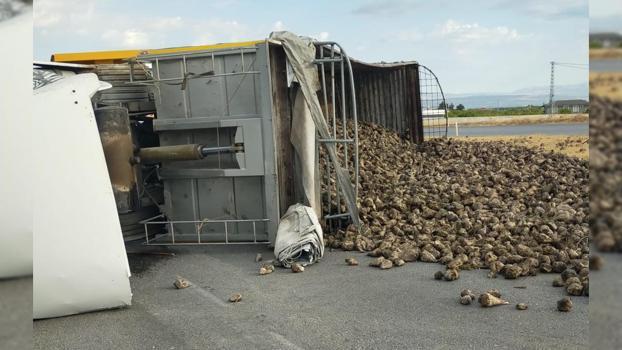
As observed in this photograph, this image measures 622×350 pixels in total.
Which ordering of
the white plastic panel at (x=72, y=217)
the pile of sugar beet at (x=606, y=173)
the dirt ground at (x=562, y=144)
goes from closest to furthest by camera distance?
1. the pile of sugar beet at (x=606, y=173)
2. the white plastic panel at (x=72, y=217)
3. the dirt ground at (x=562, y=144)

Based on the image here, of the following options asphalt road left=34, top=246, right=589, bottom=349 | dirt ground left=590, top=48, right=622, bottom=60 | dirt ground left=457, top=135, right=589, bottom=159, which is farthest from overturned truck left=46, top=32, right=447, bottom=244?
dirt ground left=457, top=135, right=589, bottom=159

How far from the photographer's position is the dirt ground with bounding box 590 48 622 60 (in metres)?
1.19

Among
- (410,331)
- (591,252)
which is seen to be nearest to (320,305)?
(410,331)

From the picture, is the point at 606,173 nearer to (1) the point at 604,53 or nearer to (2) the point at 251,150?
(1) the point at 604,53

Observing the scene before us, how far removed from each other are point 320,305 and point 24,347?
93.8 inches

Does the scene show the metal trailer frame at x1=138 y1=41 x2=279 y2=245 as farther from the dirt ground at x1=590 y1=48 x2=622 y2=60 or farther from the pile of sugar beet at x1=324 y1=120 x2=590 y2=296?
the dirt ground at x1=590 y1=48 x2=622 y2=60

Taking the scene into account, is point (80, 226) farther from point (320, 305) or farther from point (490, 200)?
point (490, 200)

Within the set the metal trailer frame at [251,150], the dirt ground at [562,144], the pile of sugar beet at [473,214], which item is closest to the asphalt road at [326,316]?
the pile of sugar beet at [473,214]

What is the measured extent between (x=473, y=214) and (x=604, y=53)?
536cm

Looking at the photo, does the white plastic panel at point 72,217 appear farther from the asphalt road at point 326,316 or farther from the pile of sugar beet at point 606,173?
the pile of sugar beet at point 606,173

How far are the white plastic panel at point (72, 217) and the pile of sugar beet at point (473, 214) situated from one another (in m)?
2.25

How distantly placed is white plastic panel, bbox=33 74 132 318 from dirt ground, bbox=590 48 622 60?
324 centimetres

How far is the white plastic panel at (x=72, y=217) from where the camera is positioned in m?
3.76

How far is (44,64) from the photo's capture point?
18.3ft
